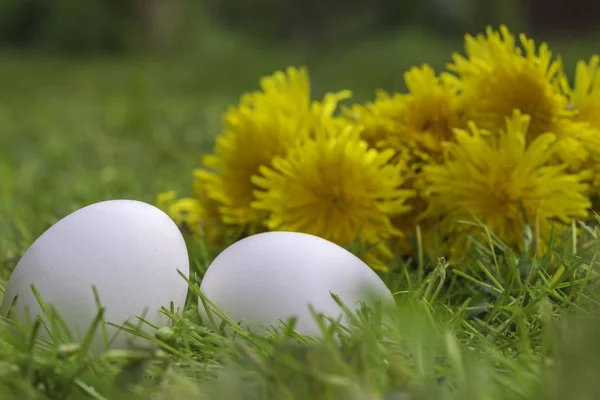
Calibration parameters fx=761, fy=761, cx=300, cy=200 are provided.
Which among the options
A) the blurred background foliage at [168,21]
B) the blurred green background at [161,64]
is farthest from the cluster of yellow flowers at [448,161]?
the blurred background foliage at [168,21]

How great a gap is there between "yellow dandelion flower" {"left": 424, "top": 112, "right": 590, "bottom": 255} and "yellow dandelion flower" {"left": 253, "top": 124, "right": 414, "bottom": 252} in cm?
6

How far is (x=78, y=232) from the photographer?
2.61 ft

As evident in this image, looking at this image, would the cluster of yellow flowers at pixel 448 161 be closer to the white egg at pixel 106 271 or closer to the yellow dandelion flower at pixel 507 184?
the yellow dandelion flower at pixel 507 184

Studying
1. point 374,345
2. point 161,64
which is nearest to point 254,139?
point 374,345

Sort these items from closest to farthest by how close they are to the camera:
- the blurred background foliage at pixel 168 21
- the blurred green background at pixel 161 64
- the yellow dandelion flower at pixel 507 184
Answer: the yellow dandelion flower at pixel 507 184
the blurred green background at pixel 161 64
the blurred background foliage at pixel 168 21

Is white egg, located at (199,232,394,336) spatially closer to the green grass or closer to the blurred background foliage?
the green grass

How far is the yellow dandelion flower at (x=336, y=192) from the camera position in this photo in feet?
3.21

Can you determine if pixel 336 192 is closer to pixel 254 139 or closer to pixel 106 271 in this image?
pixel 254 139

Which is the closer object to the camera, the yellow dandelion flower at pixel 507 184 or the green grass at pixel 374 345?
the green grass at pixel 374 345

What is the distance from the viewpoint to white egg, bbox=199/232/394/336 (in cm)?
75

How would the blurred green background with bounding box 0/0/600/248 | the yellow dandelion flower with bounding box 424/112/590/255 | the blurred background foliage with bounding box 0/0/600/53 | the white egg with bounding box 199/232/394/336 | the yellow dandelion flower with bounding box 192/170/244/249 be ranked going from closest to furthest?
the white egg with bounding box 199/232/394/336 < the yellow dandelion flower with bounding box 424/112/590/255 < the yellow dandelion flower with bounding box 192/170/244/249 < the blurred green background with bounding box 0/0/600/248 < the blurred background foliage with bounding box 0/0/600/53

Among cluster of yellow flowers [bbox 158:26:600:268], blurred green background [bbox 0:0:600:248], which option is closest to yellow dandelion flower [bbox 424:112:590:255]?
cluster of yellow flowers [bbox 158:26:600:268]

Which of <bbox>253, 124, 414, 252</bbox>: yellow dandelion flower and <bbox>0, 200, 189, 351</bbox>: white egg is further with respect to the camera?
<bbox>253, 124, 414, 252</bbox>: yellow dandelion flower

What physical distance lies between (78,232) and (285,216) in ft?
0.95
